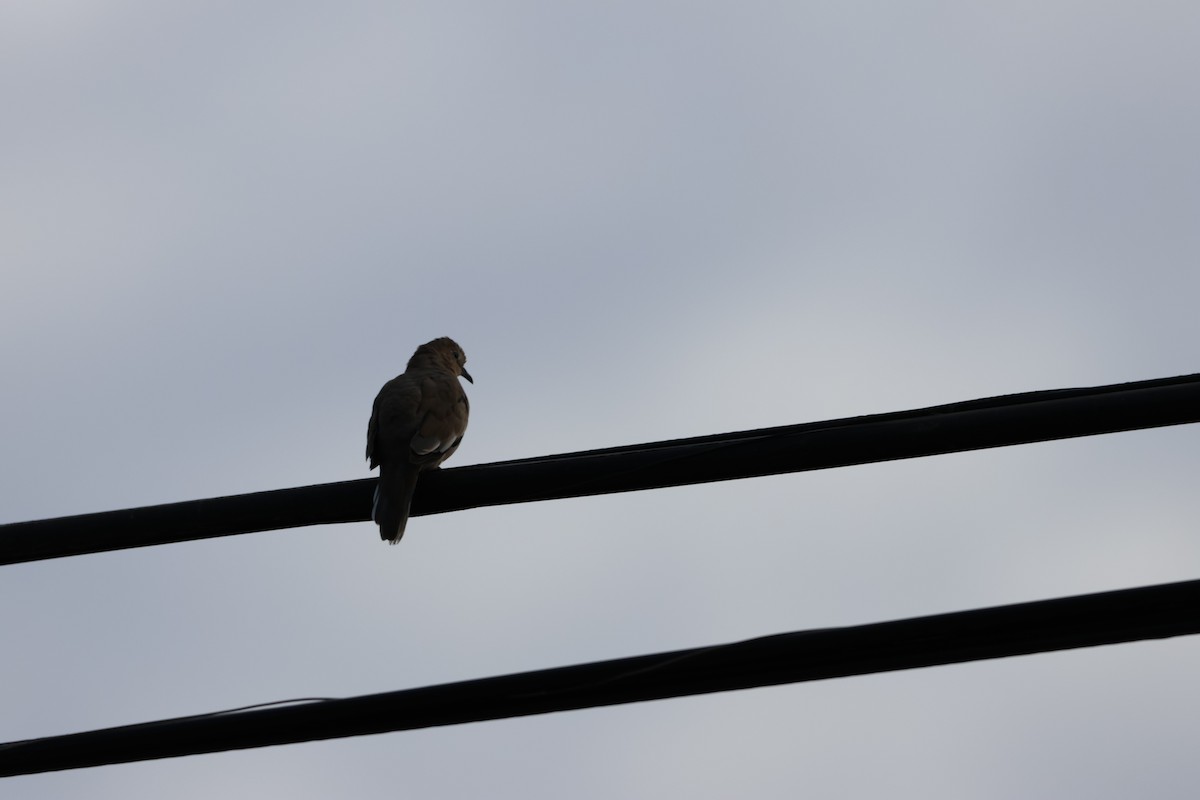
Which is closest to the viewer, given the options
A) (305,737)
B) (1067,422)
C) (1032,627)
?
(1032,627)

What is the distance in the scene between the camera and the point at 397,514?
20.0 feet

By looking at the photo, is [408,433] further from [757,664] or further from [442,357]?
[757,664]

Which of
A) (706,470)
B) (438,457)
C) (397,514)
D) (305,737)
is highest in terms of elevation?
(438,457)

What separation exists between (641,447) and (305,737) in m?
1.47

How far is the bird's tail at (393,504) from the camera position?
6.00 meters

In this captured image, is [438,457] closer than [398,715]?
No

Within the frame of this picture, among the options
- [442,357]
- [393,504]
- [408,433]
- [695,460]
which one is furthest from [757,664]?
[442,357]

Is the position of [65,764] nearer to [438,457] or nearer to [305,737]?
[305,737]

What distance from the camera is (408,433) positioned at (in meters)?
6.90

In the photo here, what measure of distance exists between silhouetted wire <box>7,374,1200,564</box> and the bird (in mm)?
746

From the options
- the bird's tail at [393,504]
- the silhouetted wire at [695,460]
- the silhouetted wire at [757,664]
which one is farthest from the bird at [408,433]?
the silhouetted wire at [757,664]

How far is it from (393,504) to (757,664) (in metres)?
3.06

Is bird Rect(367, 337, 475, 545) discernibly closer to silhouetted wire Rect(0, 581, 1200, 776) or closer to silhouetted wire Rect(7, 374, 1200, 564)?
silhouetted wire Rect(7, 374, 1200, 564)

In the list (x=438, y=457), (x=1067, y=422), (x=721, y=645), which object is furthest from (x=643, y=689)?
(x=438, y=457)
